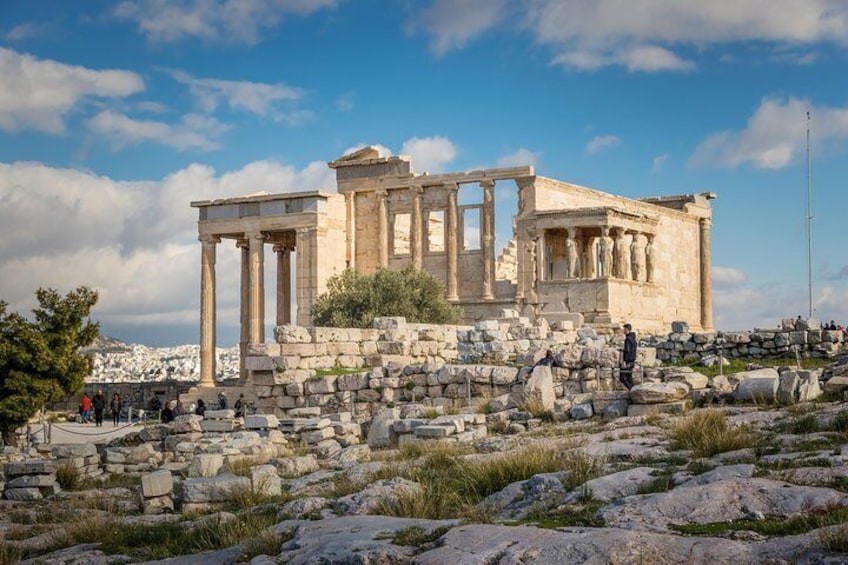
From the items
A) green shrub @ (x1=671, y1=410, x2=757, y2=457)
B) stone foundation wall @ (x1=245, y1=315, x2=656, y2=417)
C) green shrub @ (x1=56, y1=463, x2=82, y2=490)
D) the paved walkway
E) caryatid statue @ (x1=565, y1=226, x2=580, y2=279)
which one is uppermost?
caryatid statue @ (x1=565, y1=226, x2=580, y2=279)

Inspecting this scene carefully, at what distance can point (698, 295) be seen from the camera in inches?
1955

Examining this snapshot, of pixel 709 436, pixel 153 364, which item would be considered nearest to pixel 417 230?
pixel 709 436

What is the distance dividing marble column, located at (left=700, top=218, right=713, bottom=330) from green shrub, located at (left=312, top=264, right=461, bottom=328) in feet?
42.6

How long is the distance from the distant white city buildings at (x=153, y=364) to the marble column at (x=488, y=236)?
22.0 meters

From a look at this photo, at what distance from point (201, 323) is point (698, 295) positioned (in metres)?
19.0

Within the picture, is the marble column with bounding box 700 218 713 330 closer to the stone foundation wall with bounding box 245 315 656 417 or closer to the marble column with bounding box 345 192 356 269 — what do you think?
the marble column with bounding box 345 192 356 269

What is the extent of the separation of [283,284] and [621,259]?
12700mm

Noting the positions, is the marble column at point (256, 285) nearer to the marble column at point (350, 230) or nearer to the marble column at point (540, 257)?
the marble column at point (350, 230)

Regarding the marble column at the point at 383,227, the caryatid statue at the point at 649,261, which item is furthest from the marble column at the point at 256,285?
the caryatid statue at the point at 649,261

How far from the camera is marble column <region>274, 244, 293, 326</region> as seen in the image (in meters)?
46.7

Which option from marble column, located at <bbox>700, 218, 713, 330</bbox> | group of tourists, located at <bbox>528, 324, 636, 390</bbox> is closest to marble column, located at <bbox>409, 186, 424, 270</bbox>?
marble column, located at <bbox>700, 218, 713, 330</bbox>

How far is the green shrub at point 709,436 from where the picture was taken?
Answer: 12.0 meters

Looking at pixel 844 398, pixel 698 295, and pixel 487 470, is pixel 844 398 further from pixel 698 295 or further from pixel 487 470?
pixel 698 295

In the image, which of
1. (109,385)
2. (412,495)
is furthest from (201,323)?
(412,495)
